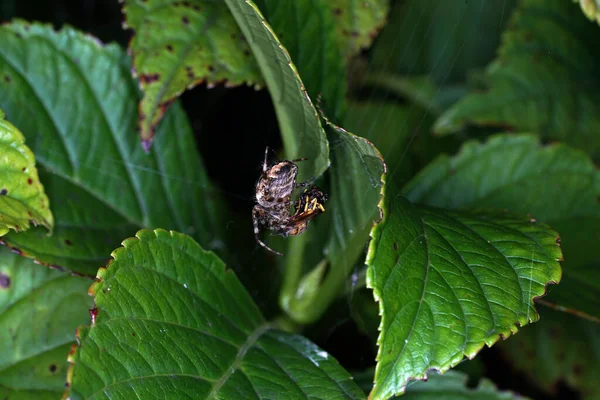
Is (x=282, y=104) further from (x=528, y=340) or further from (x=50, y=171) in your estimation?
(x=528, y=340)

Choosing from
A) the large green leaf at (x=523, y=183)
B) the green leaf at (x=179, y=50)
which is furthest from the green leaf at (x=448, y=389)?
the green leaf at (x=179, y=50)

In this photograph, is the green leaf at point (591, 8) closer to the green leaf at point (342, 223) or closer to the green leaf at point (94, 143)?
the green leaf at point (342, 223)

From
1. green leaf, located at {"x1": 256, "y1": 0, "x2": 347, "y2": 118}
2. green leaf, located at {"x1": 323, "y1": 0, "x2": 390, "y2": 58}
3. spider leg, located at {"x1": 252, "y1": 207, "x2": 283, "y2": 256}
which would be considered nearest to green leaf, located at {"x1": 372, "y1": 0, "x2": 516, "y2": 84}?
green leaf, located at {"x1": 323, "y1": 0, "x2": 390, "y2": 58}

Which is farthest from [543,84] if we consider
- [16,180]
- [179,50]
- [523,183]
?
[16,180]

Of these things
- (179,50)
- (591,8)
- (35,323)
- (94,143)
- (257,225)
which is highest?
(591,8)

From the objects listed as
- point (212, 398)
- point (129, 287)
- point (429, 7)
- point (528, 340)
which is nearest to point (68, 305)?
point (129, 287)

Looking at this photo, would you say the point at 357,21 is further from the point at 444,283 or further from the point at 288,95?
the point at 444,283
